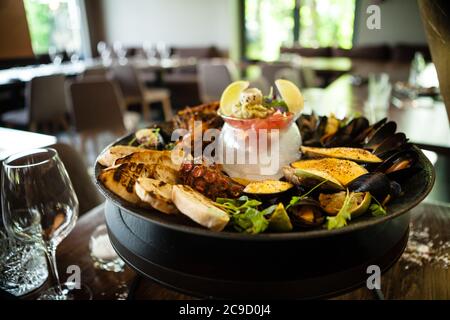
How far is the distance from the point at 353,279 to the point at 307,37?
979 cm

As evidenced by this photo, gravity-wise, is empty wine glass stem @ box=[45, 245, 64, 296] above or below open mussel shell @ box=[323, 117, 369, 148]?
below

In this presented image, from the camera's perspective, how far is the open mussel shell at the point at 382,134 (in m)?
1.19

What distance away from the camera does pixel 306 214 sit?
80 cm

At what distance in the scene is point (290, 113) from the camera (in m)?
1.16

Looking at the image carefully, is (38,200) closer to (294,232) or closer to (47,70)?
(294,232)

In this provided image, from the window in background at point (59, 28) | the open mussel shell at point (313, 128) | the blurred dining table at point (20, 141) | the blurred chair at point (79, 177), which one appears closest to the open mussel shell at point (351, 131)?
the open mussel shell at point (313, 128)

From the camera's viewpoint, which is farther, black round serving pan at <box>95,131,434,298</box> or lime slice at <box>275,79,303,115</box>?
lime slice at <box>275,79,303,115</box>

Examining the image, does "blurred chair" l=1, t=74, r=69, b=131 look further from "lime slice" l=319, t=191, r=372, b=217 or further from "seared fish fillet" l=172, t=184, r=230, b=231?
"lime slice" l=319, t=191, r=372, b=217

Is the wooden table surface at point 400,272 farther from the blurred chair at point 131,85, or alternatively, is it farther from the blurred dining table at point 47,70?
the blurred chair at point 131,85

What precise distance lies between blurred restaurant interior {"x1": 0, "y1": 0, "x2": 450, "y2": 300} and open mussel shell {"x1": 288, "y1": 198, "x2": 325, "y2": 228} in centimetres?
54

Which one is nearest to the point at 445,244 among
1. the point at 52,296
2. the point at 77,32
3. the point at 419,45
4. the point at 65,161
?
the point at 52,296

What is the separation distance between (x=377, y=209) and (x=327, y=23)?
376 inches

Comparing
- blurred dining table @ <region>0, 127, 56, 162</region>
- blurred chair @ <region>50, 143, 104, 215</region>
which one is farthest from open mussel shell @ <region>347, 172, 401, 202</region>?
blurred dining table @ <region>0, 127, 56, 162</region>

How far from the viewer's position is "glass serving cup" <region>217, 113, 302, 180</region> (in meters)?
1.10
